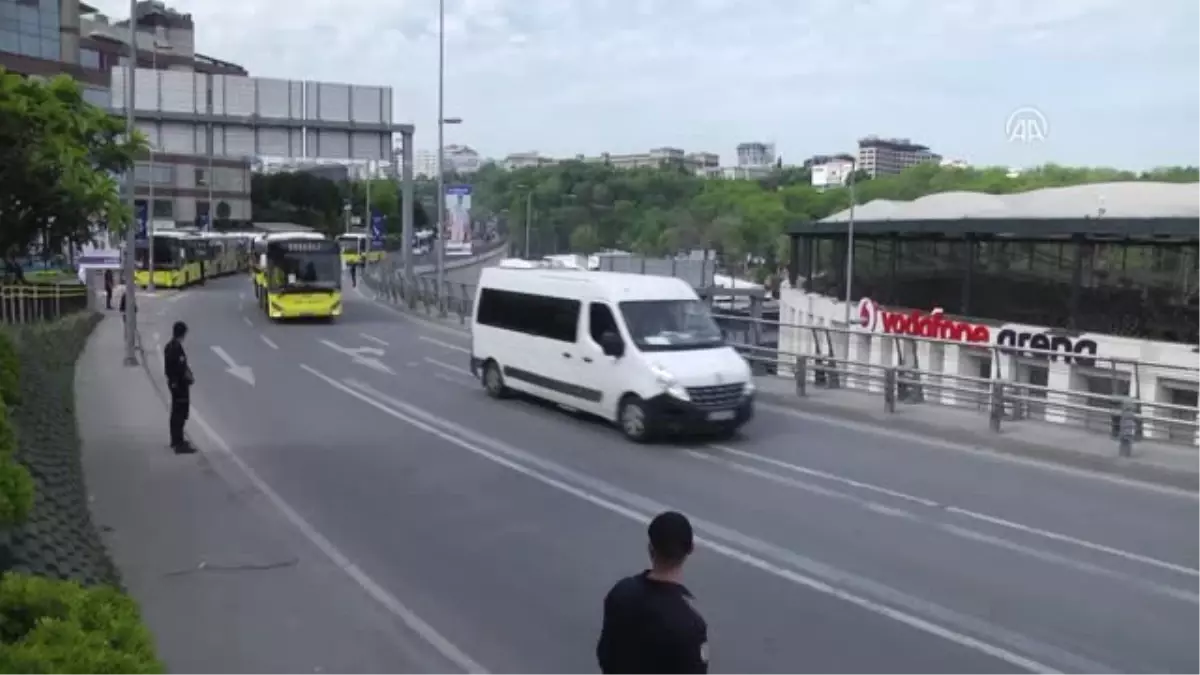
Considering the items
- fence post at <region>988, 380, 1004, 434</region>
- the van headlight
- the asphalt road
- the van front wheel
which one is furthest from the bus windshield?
fence post at <region>988, 380, 1004, 434</region>

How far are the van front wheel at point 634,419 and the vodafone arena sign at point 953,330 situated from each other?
1124 centimetres

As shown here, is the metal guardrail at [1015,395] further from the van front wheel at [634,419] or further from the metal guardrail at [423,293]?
the metal guardrail at [423,293]

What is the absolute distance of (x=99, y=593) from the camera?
525 cm

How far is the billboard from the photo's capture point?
52812 mm

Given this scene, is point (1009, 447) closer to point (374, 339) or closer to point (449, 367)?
point (449, 367)

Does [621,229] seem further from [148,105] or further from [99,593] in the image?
[99,593]

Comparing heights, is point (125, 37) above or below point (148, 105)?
above

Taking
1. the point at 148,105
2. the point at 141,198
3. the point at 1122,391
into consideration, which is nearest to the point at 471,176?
the point at 141,198

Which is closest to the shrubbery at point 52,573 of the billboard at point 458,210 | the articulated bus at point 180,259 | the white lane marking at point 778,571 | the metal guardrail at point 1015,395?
the white lane marking at point 778,571

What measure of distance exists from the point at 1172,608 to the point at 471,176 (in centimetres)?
10194

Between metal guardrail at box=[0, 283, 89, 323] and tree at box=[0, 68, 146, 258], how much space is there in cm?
1450

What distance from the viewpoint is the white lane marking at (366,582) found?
27.0 ft

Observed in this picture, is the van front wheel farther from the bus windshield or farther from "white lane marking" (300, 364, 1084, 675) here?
the bus windshield

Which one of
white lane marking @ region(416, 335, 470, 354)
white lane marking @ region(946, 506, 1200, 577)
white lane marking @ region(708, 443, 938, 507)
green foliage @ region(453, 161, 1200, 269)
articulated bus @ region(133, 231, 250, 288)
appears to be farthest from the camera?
green foliage @ region(453, 161, 1200, 269)
